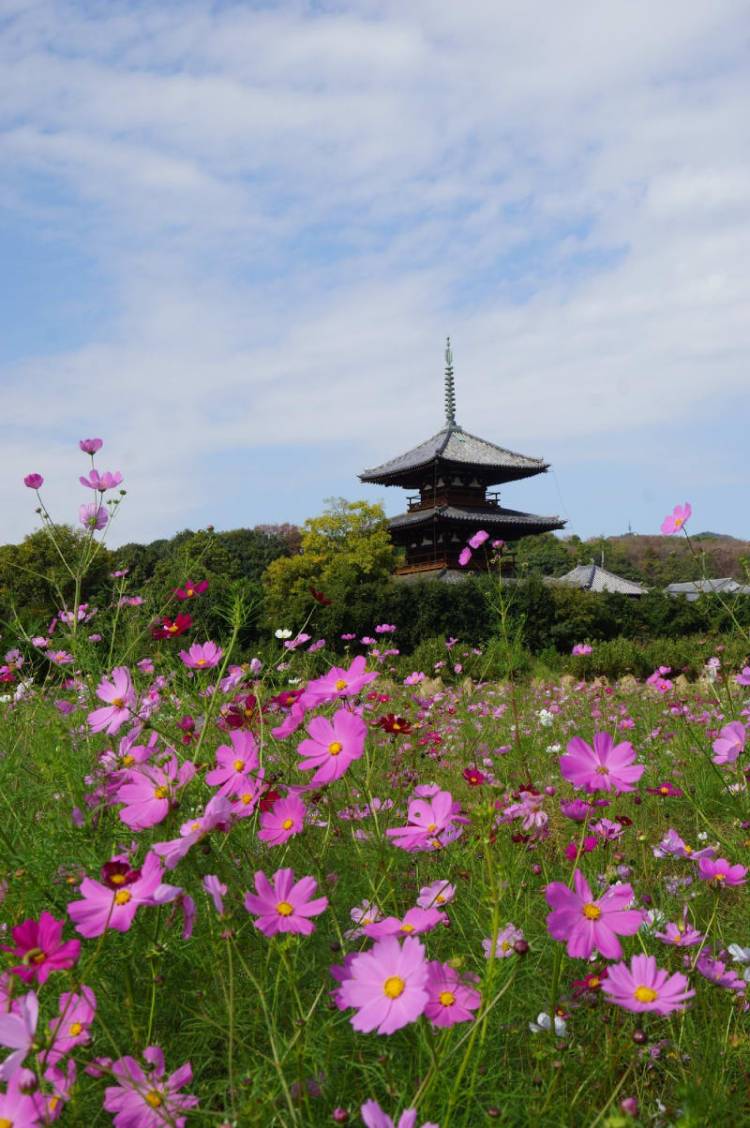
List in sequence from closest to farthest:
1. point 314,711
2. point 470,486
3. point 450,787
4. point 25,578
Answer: point 314,711 → point 450,787 → point 25,578 → point 470,486

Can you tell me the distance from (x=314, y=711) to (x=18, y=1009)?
1.69 m

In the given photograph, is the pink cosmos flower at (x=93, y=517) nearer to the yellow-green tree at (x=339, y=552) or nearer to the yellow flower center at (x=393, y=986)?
the yellow flower center at (x=393, y=986)

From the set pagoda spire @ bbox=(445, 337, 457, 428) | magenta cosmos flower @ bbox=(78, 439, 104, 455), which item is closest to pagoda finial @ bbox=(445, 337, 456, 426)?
pagoda spire @ bbox=(445, 337, 457, 428)

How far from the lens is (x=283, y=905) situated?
953mm

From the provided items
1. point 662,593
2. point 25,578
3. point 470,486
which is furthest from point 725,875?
point 470,486

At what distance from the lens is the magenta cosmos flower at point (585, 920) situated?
0.89 metres

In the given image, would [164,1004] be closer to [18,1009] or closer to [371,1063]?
[371,1063]

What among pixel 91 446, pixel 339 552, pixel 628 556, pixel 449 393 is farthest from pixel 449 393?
pixel 628 556

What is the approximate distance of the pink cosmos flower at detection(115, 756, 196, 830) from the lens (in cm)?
103

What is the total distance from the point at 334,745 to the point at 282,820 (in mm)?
125

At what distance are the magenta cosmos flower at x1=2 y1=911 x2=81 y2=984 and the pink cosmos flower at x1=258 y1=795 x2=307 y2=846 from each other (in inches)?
12.5

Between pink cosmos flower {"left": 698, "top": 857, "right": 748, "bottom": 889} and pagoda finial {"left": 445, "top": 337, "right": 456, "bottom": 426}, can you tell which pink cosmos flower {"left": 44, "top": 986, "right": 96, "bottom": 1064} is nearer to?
pink cosmos flower {"left": 698, "top": 857, "right": 748, "bottom": 889}

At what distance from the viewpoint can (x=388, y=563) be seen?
24734mm

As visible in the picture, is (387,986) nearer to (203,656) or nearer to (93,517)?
(203,656)
